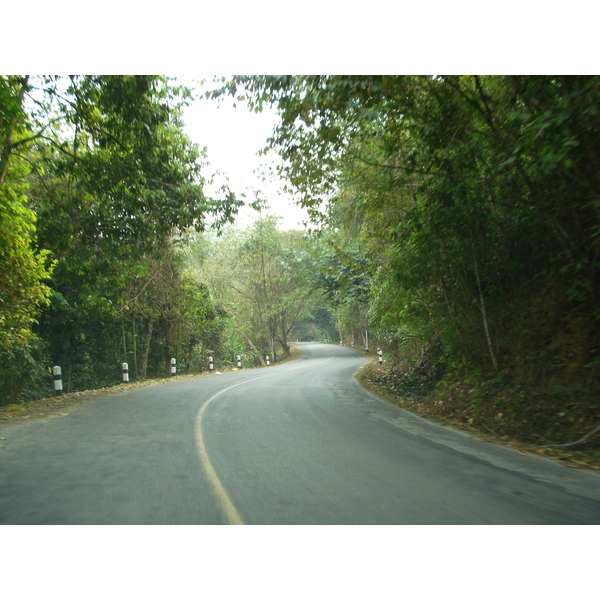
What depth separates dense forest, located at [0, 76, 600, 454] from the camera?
673 cm

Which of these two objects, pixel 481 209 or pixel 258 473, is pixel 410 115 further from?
pixel 258 473

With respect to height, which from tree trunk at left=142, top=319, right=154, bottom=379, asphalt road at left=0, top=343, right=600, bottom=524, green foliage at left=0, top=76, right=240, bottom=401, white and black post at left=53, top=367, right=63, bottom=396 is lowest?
asphalt road at left=0, top=343, right=600, bottom=524

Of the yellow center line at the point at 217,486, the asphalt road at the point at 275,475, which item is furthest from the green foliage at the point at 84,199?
the yellow center line at the point at 217,486

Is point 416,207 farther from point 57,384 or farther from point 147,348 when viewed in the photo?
point 147,348

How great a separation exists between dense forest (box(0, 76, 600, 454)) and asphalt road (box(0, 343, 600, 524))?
6.49 ft

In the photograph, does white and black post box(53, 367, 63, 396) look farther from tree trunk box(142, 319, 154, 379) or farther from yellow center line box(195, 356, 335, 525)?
yellow center line box(195, 356, 335, 525)

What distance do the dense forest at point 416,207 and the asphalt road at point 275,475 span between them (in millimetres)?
1977

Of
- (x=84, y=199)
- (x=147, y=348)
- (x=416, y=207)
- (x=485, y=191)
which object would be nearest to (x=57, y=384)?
(x=84, y=199)

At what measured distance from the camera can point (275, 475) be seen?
4938 mm

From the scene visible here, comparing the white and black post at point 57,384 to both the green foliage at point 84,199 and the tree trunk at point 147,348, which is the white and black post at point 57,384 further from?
the tree trunk at point 147,348

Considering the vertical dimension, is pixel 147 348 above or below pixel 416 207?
below

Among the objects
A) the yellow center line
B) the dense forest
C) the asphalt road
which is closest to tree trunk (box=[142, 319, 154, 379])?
the dense forest

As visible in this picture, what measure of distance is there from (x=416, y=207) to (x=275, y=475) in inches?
246

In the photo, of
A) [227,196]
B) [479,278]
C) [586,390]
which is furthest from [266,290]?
[586,390]
